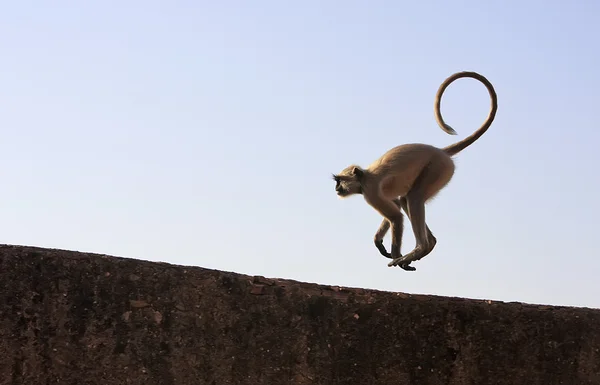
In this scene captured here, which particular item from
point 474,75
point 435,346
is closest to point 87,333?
point 435,346

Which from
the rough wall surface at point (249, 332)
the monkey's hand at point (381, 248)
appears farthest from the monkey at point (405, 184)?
the rough wall surface at point (249, 332)

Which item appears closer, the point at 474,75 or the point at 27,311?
the point at 27,311

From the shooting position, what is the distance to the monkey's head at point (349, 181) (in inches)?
237

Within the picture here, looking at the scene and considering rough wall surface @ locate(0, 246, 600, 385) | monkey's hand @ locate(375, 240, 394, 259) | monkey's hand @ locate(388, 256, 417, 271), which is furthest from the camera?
monkey's hand @ locate(375, 240, 394, 259)

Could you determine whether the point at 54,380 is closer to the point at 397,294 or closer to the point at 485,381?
the point at 397,294

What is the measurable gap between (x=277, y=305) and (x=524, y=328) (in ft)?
2.83

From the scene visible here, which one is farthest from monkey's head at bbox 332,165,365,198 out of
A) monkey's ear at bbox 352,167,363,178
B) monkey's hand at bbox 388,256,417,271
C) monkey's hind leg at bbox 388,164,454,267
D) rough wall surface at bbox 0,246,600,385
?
rough wall surface at bbox 0,246,600,385

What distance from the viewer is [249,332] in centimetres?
263

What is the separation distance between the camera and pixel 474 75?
6305 millimetres

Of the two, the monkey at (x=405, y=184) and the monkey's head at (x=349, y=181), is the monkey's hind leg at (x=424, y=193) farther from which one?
the monkey's head at (x=349, y=181)

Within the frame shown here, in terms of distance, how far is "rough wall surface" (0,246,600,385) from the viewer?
245 cm

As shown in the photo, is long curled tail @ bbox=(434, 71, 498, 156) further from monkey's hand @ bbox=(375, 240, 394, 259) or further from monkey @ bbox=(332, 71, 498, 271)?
monkey's hand @ bbox=(375, 240, 394, 259)

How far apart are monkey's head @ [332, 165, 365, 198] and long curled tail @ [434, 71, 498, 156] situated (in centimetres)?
Answer: 64

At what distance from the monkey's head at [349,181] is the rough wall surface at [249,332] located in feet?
10.3
